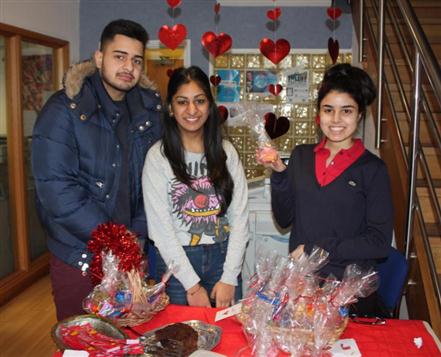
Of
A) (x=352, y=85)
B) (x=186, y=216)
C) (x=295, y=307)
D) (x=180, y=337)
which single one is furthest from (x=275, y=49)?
(x=180, y=337)

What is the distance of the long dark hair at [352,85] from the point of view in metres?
1.72

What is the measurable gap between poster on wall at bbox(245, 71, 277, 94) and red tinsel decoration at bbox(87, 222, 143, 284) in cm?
382

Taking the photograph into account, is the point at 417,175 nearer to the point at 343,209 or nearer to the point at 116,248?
the point at 343,209

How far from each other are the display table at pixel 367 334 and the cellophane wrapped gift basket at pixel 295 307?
7cm

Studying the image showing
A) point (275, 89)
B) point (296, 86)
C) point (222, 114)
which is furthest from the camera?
point (296, 86)

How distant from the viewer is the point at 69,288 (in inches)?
75.8

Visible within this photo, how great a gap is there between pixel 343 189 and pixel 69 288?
1206 millimetres

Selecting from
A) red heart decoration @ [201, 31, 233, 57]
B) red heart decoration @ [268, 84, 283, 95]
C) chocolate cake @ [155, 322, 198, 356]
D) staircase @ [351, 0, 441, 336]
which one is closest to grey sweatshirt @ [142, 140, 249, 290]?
chocolate cake @ [155, 322, 198, 356]

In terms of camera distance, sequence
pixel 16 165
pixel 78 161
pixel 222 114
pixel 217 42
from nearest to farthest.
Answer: pixel 78 161
pixel 222 114
pixel 16 165
pixel 217 42

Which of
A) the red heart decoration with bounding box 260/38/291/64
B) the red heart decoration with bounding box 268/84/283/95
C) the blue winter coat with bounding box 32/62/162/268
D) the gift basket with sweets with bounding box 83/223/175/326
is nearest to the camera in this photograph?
the gift basket with sweets with bounding box 83/223/175/326

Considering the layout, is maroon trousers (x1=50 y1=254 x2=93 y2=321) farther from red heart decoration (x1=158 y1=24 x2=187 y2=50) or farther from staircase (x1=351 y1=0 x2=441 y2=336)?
red heart decoration (x1=158 y1=24 x2=187 y2=50)

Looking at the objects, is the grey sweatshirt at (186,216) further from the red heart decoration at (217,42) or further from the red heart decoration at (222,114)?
the red heart decoration at (217,42)

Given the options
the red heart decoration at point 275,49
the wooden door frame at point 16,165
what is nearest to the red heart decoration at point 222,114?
the red heart decoration at point 275,49

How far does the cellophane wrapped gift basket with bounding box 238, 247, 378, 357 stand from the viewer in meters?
1.26
